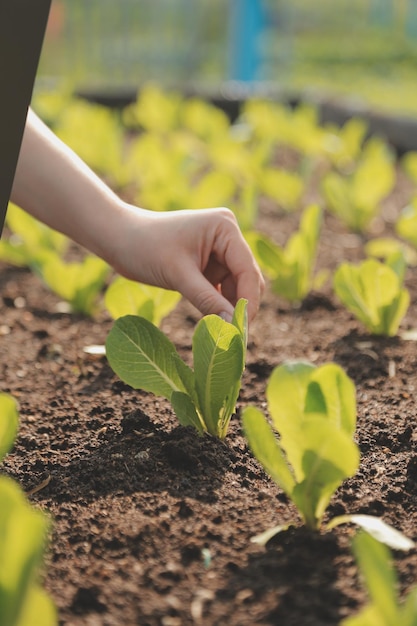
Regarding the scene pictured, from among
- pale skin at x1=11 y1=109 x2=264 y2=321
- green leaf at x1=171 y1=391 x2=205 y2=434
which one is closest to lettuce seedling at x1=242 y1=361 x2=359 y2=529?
green leaf at x1=171 y1=391 x2=205 y2=434

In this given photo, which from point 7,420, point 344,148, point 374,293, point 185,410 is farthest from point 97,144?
point 7,420

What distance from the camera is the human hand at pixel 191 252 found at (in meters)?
1.48

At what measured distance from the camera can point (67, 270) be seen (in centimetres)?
211

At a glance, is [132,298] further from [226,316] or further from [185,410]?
[185,410]

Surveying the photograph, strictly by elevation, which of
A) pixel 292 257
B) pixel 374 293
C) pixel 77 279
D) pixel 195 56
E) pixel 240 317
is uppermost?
pixel 240 317

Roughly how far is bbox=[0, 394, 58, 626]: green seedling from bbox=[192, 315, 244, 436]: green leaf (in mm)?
507

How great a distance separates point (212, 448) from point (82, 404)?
1.17 feet

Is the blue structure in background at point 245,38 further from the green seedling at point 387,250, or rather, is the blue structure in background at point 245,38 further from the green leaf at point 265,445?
the green leaf at point 265,445

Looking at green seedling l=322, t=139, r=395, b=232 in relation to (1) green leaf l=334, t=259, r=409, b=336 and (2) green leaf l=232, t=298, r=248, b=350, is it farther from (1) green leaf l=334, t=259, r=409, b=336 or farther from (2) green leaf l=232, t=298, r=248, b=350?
(2) green leaf l=232, t=298, r=248, b=350

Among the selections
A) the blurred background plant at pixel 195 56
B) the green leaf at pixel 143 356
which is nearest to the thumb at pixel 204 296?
the green leaf at pixel 143 356

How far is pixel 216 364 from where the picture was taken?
50.4 inches

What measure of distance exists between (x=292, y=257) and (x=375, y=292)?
0.38 metres

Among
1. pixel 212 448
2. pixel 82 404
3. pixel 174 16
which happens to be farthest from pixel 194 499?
pixel 174 16

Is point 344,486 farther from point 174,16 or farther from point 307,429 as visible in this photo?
point 174,16
